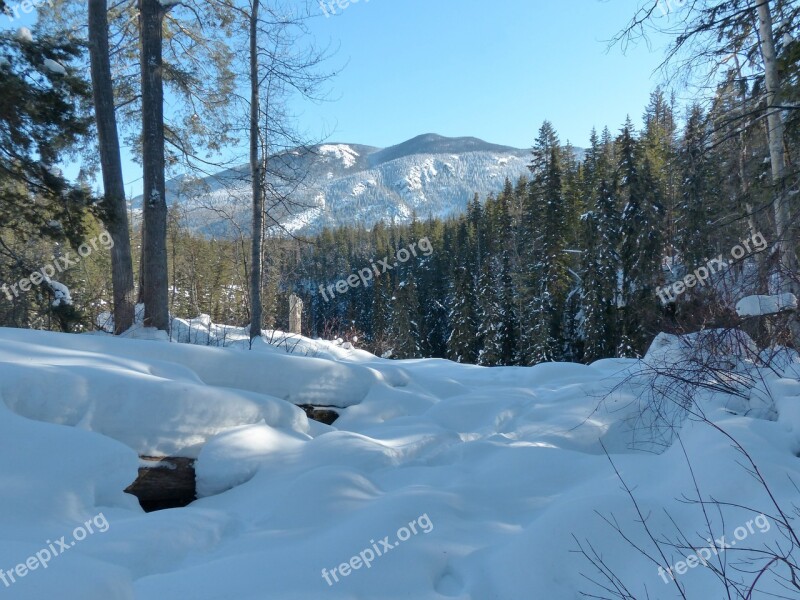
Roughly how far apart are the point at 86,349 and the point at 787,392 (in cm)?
543

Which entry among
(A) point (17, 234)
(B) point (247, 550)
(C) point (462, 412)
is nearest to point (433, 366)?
(C) point (462, 412)

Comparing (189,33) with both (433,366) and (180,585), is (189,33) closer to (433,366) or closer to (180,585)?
(433,366)

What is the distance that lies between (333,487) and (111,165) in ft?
21.2

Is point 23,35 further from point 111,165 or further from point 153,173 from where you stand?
point 153,173

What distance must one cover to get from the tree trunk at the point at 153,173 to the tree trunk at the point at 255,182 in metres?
2.30

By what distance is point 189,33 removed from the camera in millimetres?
9281

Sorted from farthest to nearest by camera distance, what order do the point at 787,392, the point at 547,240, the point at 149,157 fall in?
the point at 547,240 < the point at 149,157 < the point at 787,392

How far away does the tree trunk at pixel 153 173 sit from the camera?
7352mm

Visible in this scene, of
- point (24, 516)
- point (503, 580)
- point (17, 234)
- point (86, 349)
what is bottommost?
point (503, 580)

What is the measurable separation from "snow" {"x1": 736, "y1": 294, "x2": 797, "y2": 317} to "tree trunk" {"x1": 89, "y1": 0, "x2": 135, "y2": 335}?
24.6 ft

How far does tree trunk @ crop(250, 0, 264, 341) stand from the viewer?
9.66 meters

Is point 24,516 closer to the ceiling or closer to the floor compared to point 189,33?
closer to the floor

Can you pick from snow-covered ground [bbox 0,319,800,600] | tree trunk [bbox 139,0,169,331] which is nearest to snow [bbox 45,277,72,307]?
tree trunk [bbox 139,0,169,331]

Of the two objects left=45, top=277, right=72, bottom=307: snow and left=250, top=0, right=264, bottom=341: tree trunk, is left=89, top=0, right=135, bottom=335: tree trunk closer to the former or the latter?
Result: left=45, top=277, right=72, bottom=307: snow
